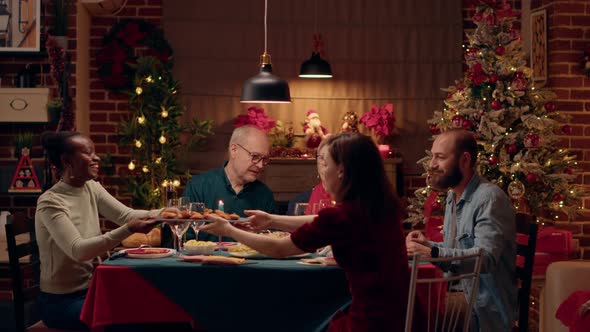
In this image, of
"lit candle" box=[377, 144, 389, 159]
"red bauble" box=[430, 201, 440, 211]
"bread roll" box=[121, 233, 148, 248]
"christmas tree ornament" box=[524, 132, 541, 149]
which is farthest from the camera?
"lit candle" box=[377, 144, 389, 159]

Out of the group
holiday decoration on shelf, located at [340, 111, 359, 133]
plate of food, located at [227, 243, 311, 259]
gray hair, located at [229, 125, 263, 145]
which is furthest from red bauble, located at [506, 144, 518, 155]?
plate of food, located at [227, 243, 311, 259]

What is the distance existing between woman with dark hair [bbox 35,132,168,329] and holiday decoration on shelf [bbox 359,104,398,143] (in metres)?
3.58

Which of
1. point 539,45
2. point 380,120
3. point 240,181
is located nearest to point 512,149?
point 539,45

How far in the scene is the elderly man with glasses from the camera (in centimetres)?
470

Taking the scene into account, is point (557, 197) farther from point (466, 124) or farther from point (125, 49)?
point (125, 49)

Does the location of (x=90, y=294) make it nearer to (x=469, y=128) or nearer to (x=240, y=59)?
(x=469, y=128)

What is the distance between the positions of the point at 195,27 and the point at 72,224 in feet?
13.1

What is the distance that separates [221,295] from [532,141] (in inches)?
129

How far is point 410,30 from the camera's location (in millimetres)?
7621

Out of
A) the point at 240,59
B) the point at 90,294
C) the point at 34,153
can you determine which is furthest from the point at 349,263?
the point at 240,59

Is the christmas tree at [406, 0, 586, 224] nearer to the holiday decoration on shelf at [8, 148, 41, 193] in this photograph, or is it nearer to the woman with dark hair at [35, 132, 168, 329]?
the holiday decoration on shelf at [8, 148, 41, 193]

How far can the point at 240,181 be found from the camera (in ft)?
15.6

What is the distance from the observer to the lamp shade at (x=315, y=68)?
696 centimetres

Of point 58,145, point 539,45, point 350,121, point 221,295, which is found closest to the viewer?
point 221,295
